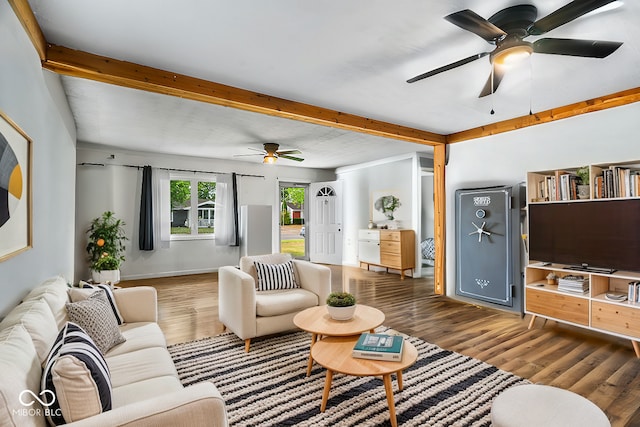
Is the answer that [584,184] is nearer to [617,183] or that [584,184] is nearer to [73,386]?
[617,183]

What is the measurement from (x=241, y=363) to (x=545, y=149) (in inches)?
154

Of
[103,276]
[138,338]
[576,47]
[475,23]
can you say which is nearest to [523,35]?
[576,47]

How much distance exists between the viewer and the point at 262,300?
9.82 feet

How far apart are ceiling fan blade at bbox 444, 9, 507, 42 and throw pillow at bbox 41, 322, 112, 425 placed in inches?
86.1

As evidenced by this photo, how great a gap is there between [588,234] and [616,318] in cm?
77

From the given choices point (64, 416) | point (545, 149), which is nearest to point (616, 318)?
point (545, 149)

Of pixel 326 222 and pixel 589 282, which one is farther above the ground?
pixel 326 222

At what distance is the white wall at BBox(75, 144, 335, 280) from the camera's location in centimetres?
553

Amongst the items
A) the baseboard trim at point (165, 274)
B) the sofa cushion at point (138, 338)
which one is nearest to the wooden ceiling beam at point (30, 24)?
the sofa cushion at point (138, 338)

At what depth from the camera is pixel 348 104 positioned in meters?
3.52

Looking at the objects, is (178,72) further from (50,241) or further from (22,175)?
(50,241)

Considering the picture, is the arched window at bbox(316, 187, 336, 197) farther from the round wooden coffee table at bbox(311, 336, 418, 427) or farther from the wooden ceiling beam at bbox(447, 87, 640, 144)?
the round wooden coffee table at bbox(311, 336, 418, 427)

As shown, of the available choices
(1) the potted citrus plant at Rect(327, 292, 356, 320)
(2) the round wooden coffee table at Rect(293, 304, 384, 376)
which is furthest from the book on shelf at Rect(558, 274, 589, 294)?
(1) the potted citrus plant at Rect(327, 292, 356, 320)

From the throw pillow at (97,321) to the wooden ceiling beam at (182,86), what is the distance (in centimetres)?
168
